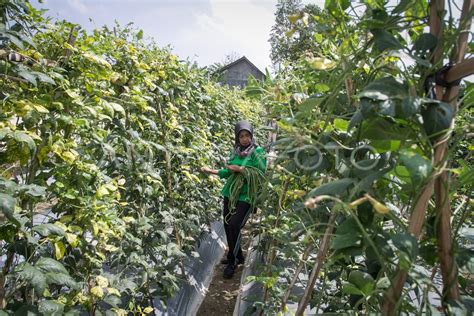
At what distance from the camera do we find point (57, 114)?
1397 millimetres

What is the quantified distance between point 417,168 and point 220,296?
127 inches

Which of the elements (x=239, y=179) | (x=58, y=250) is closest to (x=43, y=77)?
(x=58, y=250)

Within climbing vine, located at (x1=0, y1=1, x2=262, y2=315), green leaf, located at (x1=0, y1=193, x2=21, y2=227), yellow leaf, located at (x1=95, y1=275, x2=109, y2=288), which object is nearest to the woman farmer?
climbing vine, located at (x1=0, y1=1, x2=262, y2=315)

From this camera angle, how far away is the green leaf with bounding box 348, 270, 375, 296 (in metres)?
0.73

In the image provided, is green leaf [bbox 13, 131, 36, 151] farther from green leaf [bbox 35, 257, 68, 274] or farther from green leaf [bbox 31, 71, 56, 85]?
green leaf [bbox 35, 257, 68, 274]

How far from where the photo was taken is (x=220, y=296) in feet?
11.2

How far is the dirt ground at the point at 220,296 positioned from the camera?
313cm

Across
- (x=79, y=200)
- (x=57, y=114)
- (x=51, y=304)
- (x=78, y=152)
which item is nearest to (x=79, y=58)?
(x=57, y=114)

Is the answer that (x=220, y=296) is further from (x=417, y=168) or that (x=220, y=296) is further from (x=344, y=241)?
(x=417, y=168)

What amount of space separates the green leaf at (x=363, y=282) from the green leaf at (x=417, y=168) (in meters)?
0.31

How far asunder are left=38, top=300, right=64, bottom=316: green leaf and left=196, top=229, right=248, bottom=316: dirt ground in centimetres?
196

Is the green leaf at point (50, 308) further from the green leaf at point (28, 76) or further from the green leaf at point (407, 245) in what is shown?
the green leaf at point (407, 245)

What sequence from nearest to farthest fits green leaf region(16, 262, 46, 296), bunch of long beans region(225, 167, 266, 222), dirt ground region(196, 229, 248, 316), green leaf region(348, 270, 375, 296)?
green leaf region(348, 270, 375, 296)
green leaf region(16, 262, 46, 296)
bunch of long beans region(225, 167, 266, 222)
dirt ground region(196, 229, 248, 316)

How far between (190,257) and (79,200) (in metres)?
2.05
